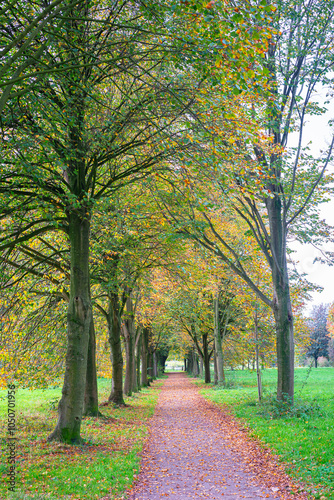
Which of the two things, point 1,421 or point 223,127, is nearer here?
point 223,127

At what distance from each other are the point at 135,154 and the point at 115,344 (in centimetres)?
992

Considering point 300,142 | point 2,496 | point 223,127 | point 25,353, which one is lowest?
point 2,496

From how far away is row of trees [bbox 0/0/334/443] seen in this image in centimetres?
589

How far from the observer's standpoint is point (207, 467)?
23.4 feet

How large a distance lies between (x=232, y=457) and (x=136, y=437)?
3.02m

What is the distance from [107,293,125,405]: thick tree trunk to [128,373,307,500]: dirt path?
4677 mm

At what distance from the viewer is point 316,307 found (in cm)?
7281

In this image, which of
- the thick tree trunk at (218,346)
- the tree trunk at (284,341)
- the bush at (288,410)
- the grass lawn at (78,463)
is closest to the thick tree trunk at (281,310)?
the tree trunk at (284,341)

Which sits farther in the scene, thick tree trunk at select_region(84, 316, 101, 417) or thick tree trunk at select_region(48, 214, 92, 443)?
thick tree trunk at select_region(84, 316, 101, 417)

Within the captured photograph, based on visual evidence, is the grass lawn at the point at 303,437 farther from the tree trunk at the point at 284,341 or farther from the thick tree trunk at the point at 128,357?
the thick tree trunk at the point at 128,357

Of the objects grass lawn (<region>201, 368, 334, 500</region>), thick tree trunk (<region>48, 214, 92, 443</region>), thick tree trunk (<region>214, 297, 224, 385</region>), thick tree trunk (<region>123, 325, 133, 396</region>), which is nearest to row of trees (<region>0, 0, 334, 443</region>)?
thick tree trunk (<region>48, 214, 92, 443</region>)

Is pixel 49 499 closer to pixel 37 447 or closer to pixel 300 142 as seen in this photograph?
pixel 37 447

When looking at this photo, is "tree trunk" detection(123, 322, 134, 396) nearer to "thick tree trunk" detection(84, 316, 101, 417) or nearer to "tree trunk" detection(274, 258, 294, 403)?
"thick tree trunk" detection(84, 316, 101, 417)

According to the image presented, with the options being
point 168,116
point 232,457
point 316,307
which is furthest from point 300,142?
point 316,307
